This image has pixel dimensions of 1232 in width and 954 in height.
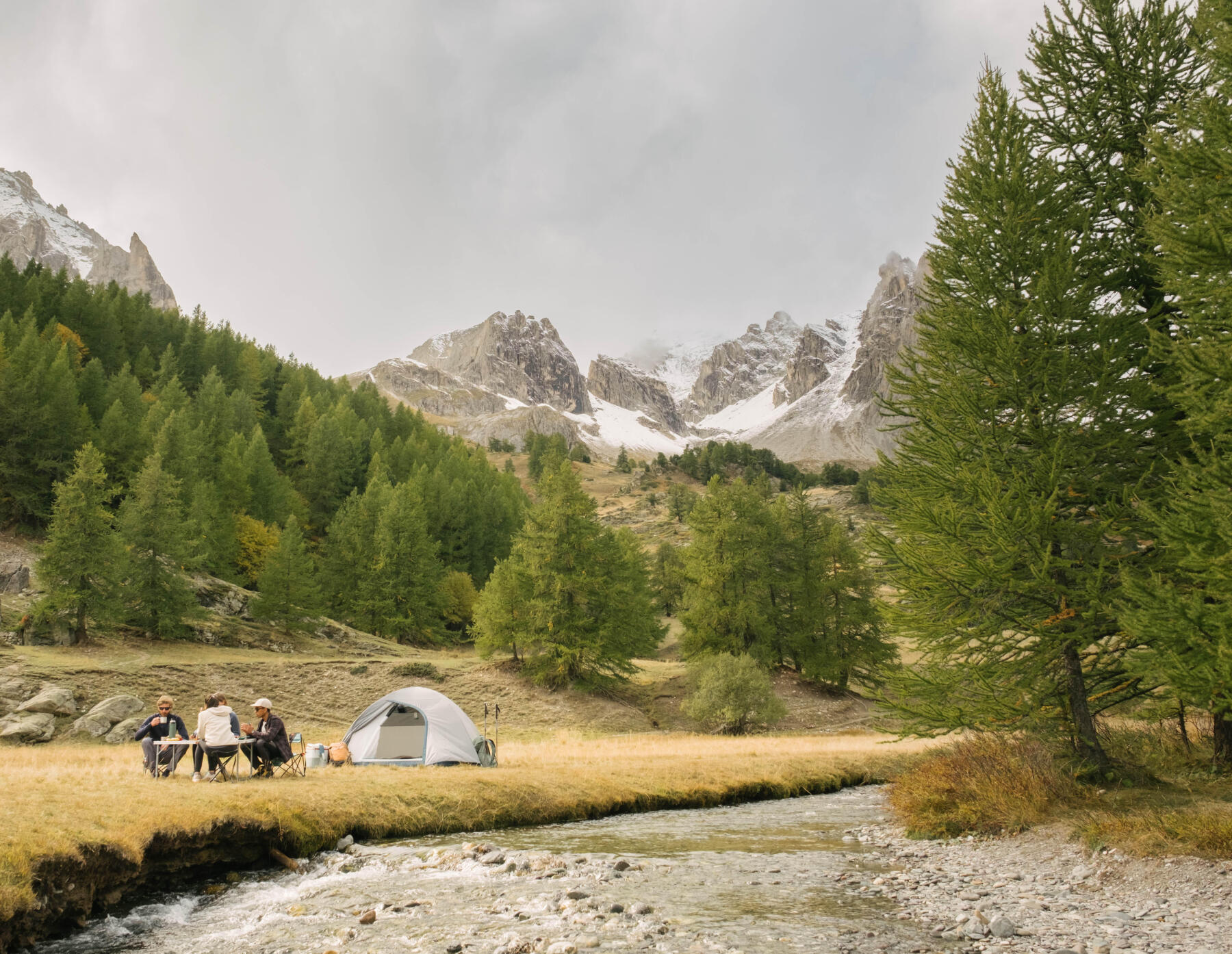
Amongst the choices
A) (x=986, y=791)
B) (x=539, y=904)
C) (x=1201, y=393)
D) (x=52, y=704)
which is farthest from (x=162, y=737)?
(x=1201, y=393)

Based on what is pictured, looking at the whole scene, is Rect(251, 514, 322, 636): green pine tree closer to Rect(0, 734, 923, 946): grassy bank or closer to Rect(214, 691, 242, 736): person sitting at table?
Rect(0, 734, 923, 946): grassy bank

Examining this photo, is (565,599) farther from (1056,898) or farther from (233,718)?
(1056,898)

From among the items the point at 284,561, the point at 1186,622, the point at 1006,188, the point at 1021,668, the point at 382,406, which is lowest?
the point at 1021,668

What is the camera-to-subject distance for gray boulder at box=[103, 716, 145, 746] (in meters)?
25.7

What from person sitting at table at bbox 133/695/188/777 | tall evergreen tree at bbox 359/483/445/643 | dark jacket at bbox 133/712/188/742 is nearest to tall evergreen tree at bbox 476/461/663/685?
tall evergreen tree at bbox 359/483/445/643

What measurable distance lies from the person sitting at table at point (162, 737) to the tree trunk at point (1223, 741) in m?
21.7

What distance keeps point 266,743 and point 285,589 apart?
3543cm

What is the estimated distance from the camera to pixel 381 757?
22.0 metres

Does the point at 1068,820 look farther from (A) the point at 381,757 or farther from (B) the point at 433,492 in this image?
(B) the point at 433,492

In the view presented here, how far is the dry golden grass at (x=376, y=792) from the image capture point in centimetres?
1015

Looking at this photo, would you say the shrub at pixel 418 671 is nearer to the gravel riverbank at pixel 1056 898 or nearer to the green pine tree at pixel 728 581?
the green pine tree at pixel 728 581

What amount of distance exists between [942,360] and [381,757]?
19.9 metres

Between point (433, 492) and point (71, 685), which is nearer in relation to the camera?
point (71, 685)

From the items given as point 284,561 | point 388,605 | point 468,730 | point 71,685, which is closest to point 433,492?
point 388,605
